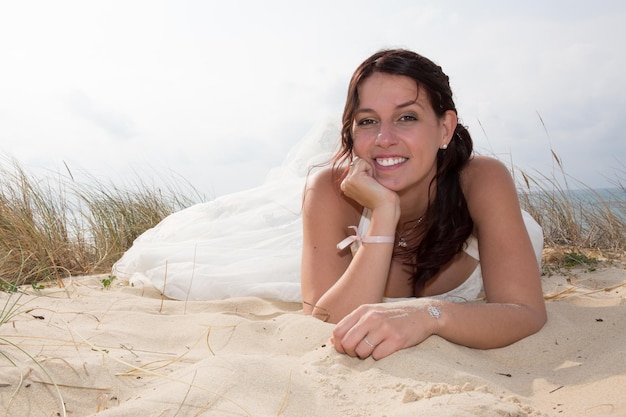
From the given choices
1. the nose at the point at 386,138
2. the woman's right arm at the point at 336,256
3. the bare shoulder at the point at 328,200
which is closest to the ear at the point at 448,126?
the nose at the point at 386,138

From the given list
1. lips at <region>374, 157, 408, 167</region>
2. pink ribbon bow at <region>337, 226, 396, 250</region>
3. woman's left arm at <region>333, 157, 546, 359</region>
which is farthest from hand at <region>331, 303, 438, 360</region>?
lips at <region>374, 157, 408, 167</region>

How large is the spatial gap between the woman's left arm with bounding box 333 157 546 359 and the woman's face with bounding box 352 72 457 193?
0.35 m

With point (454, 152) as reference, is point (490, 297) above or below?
below

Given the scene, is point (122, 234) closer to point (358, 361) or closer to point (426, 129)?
point (426, 129)

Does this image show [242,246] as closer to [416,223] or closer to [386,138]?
[416,223]

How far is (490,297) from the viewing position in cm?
271

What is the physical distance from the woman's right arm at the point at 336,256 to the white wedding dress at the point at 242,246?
17 centimetres

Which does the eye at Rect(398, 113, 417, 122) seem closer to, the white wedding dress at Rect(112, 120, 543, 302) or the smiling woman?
the smiling woman

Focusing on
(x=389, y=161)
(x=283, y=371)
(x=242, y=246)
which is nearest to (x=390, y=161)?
(x=389, y=161)

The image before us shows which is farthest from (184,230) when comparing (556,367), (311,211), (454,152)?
(556,367)

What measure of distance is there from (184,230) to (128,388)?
3010 millimetres

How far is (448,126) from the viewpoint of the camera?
118 inches

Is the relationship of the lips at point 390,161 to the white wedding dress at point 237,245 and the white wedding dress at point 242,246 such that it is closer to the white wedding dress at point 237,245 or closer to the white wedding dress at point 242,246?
the white wedding dress at point 242,246

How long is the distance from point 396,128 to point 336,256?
78cm
